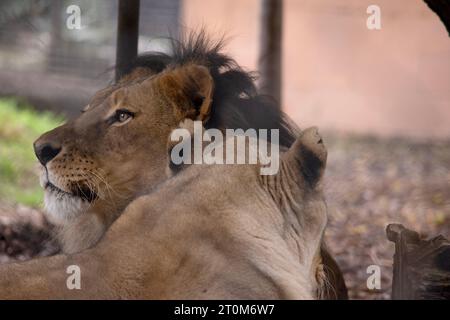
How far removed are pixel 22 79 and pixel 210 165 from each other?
6342 mm

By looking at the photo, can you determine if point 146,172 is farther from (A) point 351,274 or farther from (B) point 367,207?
(B) point 367,207

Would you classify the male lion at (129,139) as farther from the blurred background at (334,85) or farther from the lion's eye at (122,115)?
the blurred background at (334,85)

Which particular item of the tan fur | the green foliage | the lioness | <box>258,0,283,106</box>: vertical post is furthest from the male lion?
<box>258,0,283,106</box>: vertical post

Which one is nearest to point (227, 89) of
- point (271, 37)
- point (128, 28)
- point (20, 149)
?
point (128, 28)

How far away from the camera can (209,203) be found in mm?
2607

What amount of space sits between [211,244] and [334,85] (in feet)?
18.9

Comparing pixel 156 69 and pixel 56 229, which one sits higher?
pixel 156 69

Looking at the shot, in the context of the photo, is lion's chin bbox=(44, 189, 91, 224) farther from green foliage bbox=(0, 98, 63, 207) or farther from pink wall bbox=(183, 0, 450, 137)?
pink wall bbox=(183, 0, 450, 137)

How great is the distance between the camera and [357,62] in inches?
311

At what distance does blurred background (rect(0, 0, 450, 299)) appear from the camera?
6.54 metres

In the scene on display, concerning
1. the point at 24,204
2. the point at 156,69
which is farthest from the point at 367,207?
the point at 156,69

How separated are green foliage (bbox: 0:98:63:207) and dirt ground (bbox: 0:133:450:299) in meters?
0.46

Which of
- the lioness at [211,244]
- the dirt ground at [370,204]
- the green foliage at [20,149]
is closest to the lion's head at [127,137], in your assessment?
the lioness at [211,244]
